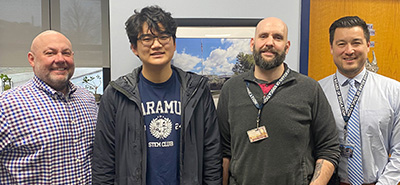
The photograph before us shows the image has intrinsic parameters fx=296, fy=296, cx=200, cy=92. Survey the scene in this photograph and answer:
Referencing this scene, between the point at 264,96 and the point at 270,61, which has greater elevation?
the point at 270,61

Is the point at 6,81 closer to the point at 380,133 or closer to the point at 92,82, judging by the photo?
the point at 92,82

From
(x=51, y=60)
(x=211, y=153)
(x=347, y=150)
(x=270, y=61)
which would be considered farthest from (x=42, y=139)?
(x=347, y=150)

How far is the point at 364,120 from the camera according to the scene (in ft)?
5.17

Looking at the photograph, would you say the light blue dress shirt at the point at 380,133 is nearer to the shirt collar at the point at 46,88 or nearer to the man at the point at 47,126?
the man at the point at 47,126

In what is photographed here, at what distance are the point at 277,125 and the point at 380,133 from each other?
58cm

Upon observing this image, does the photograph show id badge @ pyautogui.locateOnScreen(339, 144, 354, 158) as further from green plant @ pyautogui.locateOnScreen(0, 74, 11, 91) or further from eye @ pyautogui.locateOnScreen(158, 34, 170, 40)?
green plant @ pyautogui.locateOnScreen(0, 74, 11, 91)

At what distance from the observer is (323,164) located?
148cm

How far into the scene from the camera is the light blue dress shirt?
1558 millimetres

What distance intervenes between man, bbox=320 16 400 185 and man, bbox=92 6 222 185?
747 millimetres

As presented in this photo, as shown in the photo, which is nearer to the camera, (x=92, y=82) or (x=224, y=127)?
(x=224, y=127)

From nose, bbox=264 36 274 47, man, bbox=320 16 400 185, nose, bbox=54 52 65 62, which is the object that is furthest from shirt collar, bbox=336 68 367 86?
nose, bbox=54 52 65 62

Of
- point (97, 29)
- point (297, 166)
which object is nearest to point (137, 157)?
point (297, 166)

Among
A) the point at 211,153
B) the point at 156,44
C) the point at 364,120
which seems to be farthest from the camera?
the point at 364,120

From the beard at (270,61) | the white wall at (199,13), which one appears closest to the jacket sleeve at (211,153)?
the beard at (270,61)
